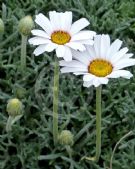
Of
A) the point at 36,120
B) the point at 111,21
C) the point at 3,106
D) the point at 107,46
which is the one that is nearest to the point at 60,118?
the point at 36,120

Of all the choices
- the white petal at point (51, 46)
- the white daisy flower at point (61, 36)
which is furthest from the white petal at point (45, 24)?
the white petal at point (51, 46)

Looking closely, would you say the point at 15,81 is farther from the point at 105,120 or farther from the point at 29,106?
the point at 105,120

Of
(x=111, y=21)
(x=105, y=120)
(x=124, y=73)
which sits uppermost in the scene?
(x=111, y=21)

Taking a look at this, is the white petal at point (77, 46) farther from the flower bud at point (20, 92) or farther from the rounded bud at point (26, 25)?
the flower bud at point (20, 92)

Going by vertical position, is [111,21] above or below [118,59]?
above

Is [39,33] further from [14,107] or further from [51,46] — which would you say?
[14,107]

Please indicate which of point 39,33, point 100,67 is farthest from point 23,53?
point 100,67
